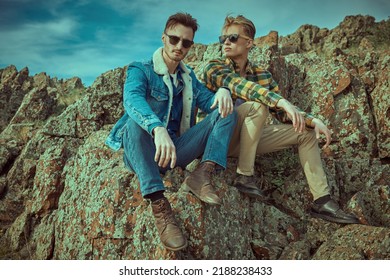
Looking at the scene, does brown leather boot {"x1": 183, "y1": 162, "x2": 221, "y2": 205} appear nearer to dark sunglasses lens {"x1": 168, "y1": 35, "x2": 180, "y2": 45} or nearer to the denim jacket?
the denim jacket

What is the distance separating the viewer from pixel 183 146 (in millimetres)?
4754

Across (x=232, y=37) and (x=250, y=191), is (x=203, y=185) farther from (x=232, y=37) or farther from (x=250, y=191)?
(x=232, y=37)

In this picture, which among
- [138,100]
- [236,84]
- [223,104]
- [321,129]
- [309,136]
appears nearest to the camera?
[138,100]

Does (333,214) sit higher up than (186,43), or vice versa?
(186,43)

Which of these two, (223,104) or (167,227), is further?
(223,104)

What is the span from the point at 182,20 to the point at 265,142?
209 cm

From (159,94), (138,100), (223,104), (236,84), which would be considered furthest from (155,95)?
(236,84)

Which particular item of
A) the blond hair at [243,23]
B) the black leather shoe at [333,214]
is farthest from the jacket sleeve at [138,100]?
the black leather shoe at [333,214]

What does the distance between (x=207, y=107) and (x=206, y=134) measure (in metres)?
0.68

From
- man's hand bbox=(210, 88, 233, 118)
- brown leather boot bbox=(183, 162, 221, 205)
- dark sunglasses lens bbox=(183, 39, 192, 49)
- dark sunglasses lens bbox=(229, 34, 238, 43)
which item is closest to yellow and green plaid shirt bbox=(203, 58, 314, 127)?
dark sunglasses lens bbox=(229, 34, 238, 43)

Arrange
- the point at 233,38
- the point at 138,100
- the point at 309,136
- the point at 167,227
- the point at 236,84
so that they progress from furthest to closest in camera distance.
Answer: the point at 233,38, the point at 236,84, the point at 309,136, the point at 138,100, the point at 167,227

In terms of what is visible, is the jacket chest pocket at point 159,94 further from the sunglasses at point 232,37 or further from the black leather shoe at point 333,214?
the black leather shoe at point 333,214

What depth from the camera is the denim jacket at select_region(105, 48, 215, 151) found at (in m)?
4.33

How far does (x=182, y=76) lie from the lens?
511 cm
